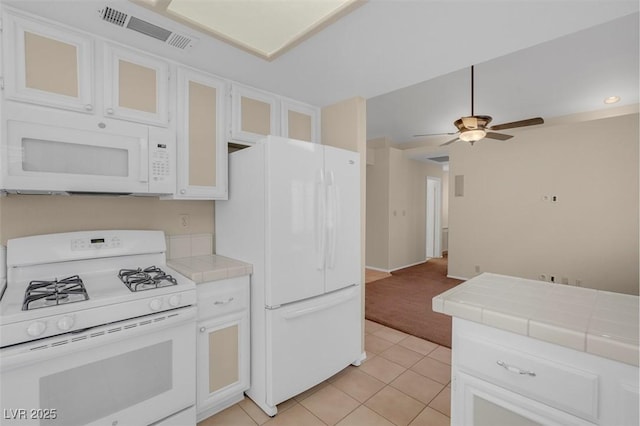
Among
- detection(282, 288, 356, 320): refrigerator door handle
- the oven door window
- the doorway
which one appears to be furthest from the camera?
the doorway

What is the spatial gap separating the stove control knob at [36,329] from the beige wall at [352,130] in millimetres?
2060

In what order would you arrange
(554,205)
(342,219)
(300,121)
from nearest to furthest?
(342,219) → (300,121) → (554,205)

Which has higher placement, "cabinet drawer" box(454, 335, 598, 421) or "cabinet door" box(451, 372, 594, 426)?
"cabinet drawer" box(454, 335, 598, 421)

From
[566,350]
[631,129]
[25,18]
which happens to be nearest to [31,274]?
[25,18]

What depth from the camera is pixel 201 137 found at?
2.16 meters

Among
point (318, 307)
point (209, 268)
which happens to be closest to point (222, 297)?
point (209, 268)

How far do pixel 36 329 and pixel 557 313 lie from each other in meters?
2.07

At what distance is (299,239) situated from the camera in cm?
203

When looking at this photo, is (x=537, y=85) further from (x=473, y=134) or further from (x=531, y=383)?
(x=531, y=383)

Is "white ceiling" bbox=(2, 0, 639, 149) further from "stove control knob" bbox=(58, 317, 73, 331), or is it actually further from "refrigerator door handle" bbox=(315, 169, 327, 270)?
"stove control knob" bbox=(58, 317, 73, 331)

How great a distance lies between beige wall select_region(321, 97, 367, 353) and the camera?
8.60 feet

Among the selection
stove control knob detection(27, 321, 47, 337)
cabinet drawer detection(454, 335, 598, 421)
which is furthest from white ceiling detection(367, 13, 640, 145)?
stove control knob detection(27, 321, 47, 337)

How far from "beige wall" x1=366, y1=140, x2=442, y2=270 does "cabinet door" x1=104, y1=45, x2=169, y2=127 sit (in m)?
4.75

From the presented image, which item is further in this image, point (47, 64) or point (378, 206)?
point (378, 206)
